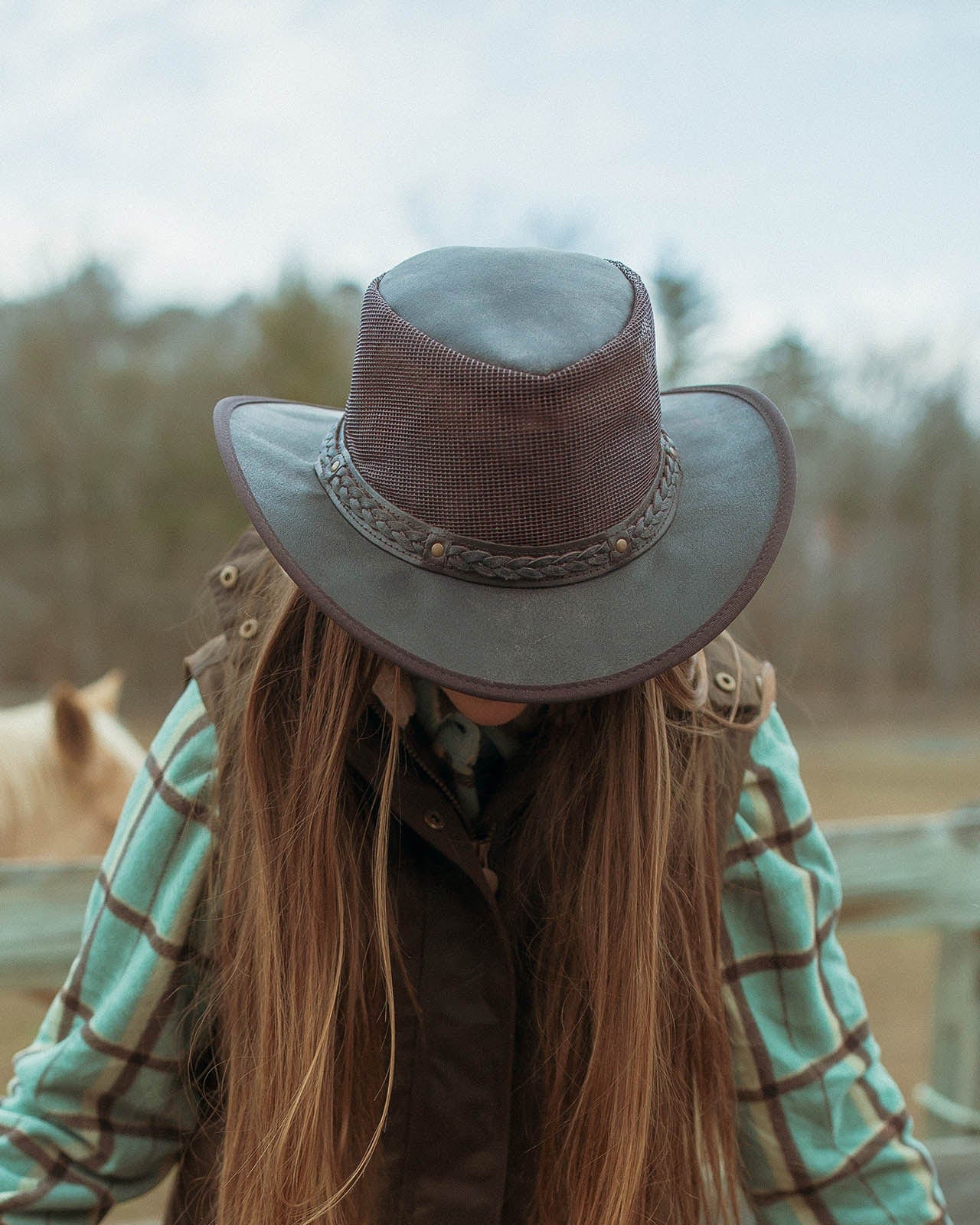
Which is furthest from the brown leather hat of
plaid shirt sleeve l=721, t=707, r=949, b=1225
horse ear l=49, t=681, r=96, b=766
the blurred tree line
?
the blurred tree line

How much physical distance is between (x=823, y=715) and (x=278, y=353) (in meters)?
9.89

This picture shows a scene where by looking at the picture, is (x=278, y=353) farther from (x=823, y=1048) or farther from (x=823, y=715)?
(x=823, y=1048)

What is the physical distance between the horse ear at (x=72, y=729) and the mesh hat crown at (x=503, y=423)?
1652 mm

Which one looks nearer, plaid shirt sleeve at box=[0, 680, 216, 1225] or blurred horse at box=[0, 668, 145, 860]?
plaid shirt sleeve at box=[0, 680, 216, 1225]

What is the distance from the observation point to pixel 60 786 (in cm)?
235

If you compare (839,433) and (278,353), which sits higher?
(278,353)

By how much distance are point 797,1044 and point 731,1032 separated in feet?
0.21

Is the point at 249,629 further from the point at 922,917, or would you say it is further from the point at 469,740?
the point at 922,917

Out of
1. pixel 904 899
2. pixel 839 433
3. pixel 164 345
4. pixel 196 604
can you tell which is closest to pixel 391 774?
pixel 196 604

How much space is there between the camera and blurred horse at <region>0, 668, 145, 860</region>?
7.63 feet

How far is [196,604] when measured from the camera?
3.95 ft

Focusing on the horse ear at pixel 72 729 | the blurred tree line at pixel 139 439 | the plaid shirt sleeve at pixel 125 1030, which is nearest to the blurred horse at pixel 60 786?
the horse ear at pixel 72 729

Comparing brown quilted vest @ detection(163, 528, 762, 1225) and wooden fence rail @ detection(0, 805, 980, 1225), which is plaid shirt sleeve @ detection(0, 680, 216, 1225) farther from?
wooden fence rail @ detection(0, 805, 980, 1225)

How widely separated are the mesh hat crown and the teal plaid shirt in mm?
308
